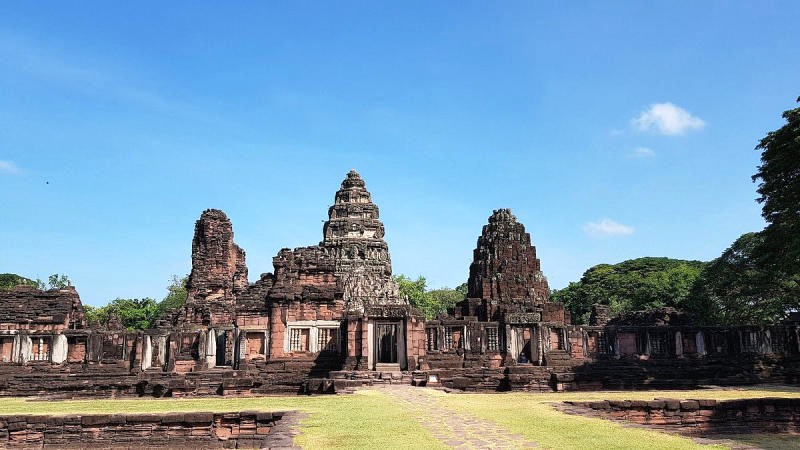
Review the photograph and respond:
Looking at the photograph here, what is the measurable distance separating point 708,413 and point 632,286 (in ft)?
162

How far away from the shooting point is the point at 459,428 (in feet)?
36.2

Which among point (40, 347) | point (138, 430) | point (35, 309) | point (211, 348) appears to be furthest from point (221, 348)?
point (138, 430)

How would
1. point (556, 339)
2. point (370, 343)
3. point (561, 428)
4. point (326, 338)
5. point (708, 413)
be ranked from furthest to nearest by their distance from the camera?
point (556, 339) < point (326, 338) < point (370, 343) < point (708, 413) < point (561, 428)

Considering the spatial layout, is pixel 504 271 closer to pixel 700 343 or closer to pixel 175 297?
pixel 700 343

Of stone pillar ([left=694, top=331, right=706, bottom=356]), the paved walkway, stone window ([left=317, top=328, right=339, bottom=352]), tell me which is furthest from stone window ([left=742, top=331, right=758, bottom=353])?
the paved walkway

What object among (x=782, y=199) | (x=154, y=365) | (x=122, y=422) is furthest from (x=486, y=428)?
(x=154, y=365)

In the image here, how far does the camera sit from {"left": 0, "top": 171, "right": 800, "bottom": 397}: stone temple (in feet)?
72.2

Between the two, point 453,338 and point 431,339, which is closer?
point 431,339

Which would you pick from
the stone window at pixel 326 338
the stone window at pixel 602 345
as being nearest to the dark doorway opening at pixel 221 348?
the stone window at pixel 326 338

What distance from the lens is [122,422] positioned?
507 inches

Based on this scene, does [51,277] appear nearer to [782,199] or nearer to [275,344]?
[275,344]

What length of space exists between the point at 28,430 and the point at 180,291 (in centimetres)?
6685

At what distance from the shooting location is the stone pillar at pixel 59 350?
26.4 meters

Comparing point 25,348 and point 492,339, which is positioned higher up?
point 492,339
